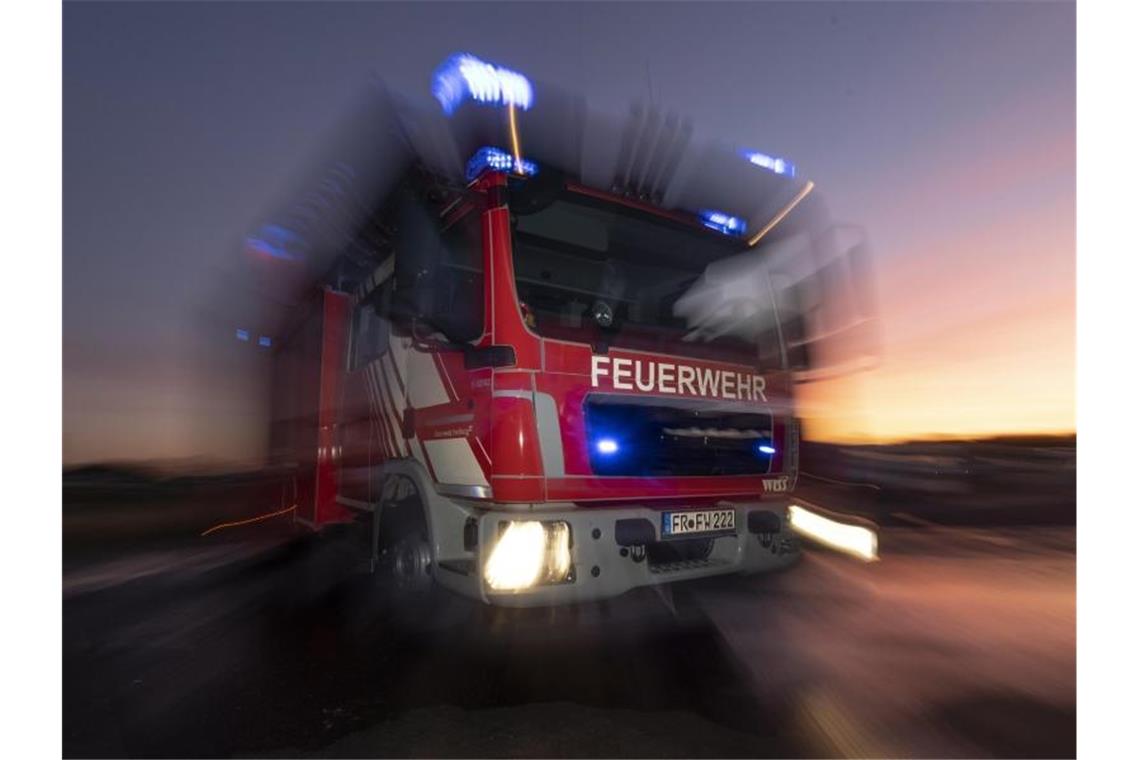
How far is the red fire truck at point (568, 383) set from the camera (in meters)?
3.47

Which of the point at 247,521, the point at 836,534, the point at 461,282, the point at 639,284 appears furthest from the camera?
the point at 247,521

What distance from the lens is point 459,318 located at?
3.59 metres

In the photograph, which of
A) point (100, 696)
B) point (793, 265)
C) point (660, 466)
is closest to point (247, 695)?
point (100, 696)

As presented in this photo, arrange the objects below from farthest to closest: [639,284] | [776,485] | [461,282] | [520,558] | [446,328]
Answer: [776,485]
[639,284]
[461,282]
[446,328]
[520,558]

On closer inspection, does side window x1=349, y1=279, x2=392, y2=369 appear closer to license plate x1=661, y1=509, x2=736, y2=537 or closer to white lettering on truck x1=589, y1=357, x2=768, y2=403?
white lettering on truck x1=589, y1=357, x2=768, y2=403

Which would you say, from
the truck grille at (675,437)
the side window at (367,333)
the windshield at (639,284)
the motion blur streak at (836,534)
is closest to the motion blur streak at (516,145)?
the windshield at (639,284)

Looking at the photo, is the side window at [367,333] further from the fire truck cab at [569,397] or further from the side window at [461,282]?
the side window at [461,282]

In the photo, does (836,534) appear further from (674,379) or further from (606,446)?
(606,446)

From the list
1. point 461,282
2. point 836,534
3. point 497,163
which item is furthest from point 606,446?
point 836,534

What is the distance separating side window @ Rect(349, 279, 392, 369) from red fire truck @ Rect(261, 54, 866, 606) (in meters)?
0.08

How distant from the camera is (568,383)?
11.8 feet

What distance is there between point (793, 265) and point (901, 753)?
308cm

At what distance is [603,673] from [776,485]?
1874 mm

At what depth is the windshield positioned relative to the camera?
3.78 meters
